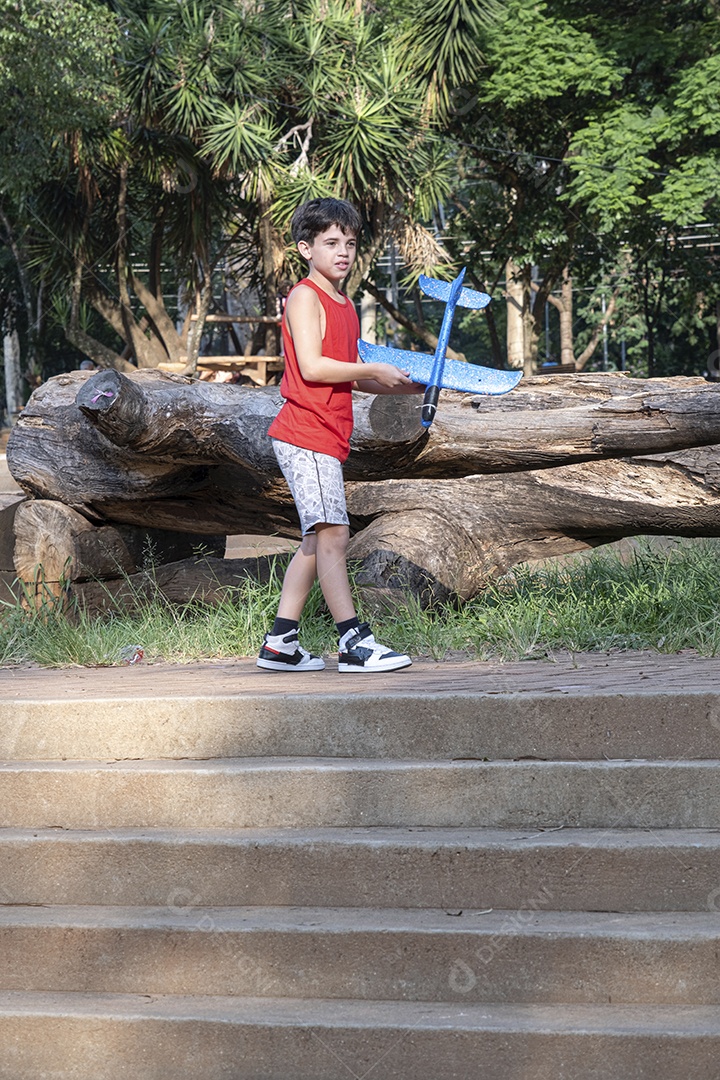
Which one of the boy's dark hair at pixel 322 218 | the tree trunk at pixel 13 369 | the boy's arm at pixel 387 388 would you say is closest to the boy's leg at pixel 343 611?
the boy's arm at pixel 387 388

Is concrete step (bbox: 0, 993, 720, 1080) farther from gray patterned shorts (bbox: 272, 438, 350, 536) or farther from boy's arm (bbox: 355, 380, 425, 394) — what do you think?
boy's arm (bbox: 355, 380, 425, 394)

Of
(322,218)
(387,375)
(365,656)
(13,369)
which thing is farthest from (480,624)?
(13,369)

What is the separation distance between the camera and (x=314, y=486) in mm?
4066

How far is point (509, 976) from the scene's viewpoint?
9.14ft

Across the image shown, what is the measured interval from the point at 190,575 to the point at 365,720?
3.01m

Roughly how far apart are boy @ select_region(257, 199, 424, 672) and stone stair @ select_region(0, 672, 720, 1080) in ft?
1.53

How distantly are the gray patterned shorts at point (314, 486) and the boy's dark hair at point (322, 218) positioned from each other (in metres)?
0.71

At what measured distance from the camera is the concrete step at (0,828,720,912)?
2953 millimetres

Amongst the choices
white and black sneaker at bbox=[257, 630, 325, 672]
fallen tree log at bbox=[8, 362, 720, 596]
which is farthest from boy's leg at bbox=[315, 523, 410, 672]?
fallen tree log at bbox=[8, 362, 720, 596]

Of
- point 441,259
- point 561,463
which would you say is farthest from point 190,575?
point 441,259

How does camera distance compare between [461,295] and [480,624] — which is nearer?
[461,295]

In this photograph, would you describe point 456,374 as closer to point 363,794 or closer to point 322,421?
point 322,421

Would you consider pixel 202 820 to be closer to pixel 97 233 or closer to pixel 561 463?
pixel 561 463

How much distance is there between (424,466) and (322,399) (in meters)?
1.58
